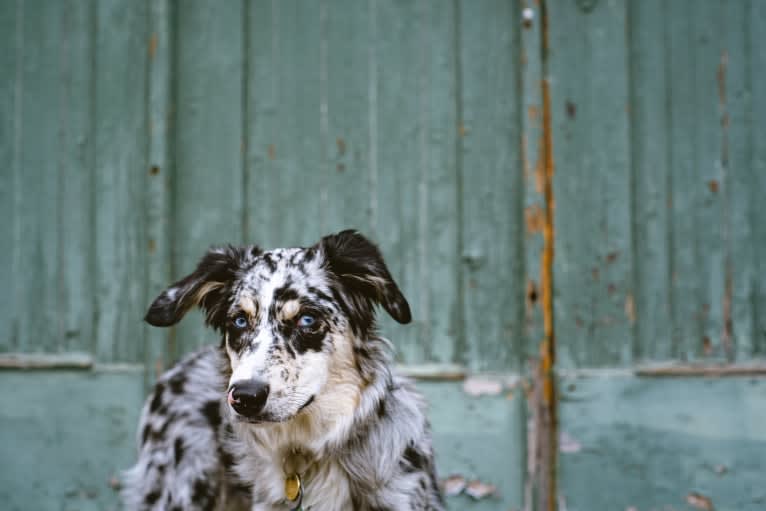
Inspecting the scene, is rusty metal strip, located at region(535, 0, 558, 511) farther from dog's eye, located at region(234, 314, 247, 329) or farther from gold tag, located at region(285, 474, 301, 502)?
dog's eye, located at region(234, 314, 247, 329)

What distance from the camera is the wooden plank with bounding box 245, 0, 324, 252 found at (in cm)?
427

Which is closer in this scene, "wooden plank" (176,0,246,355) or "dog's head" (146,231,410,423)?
"dog's head" (146,231,410,423)

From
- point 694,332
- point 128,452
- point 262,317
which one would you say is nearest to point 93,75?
point 128,452

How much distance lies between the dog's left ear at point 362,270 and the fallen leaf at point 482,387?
4.93ft

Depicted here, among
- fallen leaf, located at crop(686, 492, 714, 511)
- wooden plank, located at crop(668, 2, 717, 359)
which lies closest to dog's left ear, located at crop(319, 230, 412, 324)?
wooden plank, located at crop(668, 2, 717, 359)

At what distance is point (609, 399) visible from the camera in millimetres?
3898

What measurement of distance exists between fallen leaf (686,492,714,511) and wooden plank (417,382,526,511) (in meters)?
0.92

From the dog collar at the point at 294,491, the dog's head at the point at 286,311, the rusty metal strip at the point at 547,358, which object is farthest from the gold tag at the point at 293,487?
the rusty metal strip at the point at 547,358

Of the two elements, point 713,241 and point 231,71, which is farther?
point 231,71

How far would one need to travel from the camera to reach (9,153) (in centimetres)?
434

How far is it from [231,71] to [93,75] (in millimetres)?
858

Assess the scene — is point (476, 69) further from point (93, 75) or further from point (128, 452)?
point (128, 452)

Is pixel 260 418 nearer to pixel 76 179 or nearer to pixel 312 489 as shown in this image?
pixel 312 489

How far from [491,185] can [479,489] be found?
176 cm
